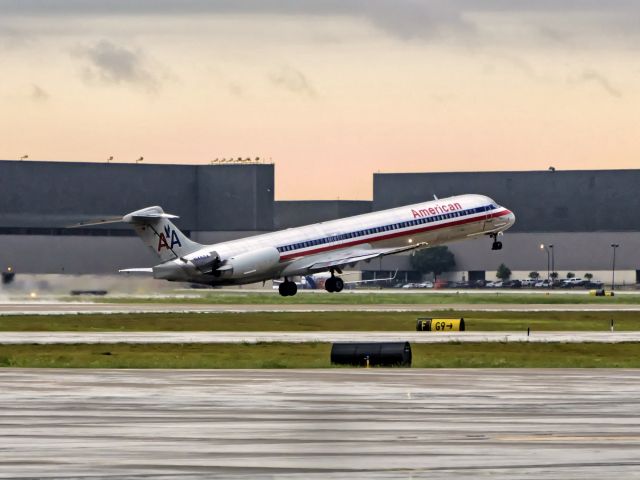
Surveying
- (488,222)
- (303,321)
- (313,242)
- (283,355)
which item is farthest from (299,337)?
(488,222)

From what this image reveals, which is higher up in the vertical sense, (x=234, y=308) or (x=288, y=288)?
(x=288, y=288)

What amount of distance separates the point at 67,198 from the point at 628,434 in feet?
566

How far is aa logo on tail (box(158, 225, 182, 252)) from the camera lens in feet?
356

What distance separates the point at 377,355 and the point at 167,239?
62.2 m

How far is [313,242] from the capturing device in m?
112

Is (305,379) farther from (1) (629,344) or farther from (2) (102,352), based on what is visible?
(1) (629,344)

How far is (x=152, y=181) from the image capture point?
200 metres

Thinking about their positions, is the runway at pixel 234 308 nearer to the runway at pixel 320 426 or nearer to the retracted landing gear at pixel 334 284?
the retracted landing gear at pixel 334 284

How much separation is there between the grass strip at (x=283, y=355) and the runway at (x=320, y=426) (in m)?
5.32

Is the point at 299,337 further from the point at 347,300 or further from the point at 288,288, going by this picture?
the point at 347,300

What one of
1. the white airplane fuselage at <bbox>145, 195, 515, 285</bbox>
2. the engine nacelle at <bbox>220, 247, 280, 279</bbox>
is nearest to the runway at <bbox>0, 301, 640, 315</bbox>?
the engine nacelle at <bbox>220, 247, 280, 279</bbox>

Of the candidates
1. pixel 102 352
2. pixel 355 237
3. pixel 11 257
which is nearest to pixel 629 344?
pixel 102 352

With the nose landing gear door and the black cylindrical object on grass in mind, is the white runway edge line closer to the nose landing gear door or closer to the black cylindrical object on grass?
the black cylindrical object on grass

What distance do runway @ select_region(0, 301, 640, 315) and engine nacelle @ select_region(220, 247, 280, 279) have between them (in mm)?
2485
